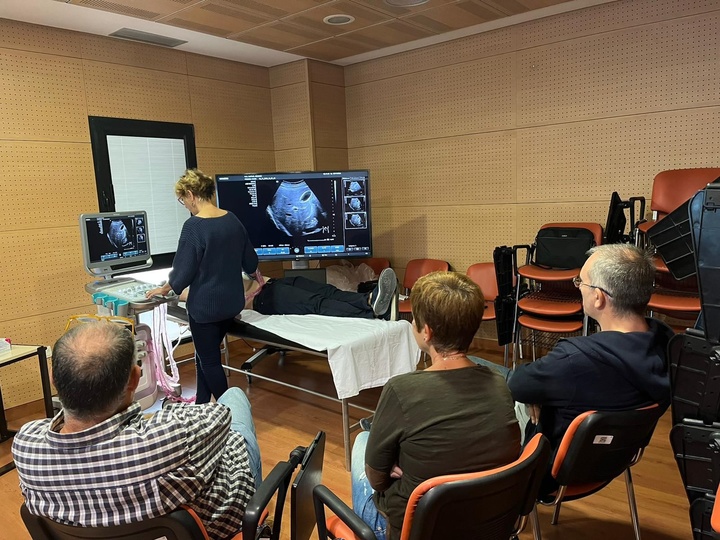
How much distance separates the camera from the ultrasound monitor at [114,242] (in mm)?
3389

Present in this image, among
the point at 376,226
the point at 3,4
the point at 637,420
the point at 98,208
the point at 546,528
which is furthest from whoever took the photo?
the point at 376,226

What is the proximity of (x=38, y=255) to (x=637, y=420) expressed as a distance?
12.9 ft

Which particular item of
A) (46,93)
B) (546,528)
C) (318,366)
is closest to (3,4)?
(46,93)

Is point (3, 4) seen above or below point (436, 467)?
above

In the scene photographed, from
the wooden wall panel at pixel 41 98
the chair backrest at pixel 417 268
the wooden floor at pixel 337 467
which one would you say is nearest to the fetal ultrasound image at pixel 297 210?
the chair backrest at pixel 417 268

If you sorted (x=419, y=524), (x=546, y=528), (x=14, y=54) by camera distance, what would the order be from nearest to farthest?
1. (x=419, y=524)
2. (x=546, y=528)
3. (x=14, y=54)

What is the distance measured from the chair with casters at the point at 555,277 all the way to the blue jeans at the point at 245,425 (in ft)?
7.54

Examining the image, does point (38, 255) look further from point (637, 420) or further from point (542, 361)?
point (637, 420)

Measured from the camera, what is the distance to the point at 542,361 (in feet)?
5.57

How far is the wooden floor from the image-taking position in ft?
7.61

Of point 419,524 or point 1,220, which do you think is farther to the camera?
point 1,220

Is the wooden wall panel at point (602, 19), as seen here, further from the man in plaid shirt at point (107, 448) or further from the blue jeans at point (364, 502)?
the man in plaid shirt at point (107, 448)

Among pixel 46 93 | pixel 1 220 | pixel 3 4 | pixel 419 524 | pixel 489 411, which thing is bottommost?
pixel 419 524

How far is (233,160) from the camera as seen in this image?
16.8 ft
